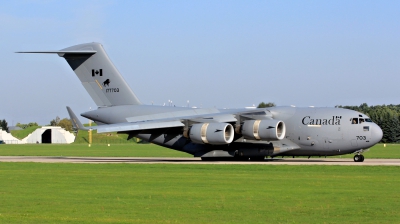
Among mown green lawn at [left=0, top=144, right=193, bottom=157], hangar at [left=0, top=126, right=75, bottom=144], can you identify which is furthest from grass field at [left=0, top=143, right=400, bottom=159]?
hangar at [left=0, top=126, right=75, bottom=144]

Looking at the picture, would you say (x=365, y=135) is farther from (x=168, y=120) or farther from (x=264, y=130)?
(x=168, y=120)

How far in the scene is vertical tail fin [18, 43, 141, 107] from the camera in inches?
1556

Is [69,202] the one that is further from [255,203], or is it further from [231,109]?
[231,109]

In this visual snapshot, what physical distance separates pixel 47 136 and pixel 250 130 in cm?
9526

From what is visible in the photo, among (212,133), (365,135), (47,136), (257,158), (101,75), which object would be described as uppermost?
(101,75)

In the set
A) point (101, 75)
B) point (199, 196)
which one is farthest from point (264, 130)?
point (199, 196)

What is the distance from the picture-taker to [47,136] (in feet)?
409

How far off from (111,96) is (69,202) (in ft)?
80.4

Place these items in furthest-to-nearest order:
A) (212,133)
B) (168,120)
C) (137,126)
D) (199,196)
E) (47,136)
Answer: (47,136), (168,120), (137,126), (212,133), (199,196)

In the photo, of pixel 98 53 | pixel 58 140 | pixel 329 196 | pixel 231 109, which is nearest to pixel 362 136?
pixel 231 109

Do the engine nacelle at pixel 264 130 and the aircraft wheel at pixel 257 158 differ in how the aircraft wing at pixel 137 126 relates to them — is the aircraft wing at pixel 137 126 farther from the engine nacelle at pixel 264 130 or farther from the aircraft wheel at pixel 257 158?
the aircraft wheel at pixel 257 158

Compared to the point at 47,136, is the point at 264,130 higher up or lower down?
higher up

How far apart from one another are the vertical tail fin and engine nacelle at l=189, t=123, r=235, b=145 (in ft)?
20.9

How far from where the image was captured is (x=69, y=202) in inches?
606
